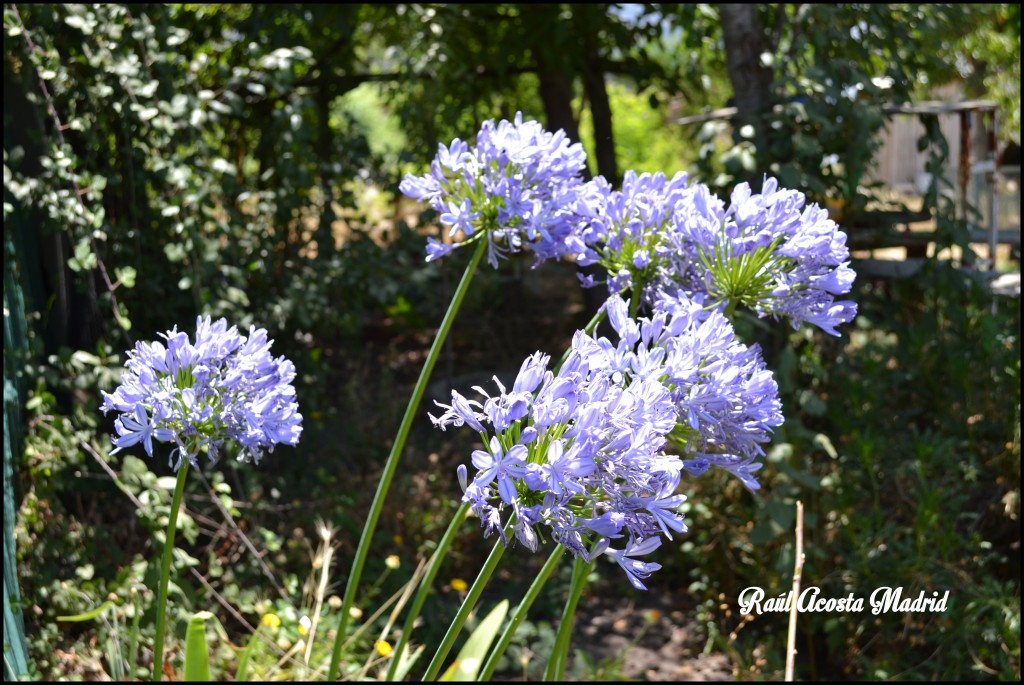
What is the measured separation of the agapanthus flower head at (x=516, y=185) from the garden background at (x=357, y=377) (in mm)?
1418

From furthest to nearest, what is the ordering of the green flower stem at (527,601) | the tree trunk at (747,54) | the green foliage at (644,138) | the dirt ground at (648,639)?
1. the green foliage at (644,138)
2. the tree trunk at (747,54)
3. the dirt ground at (648,639)
4. the green flower stem at (527,601)

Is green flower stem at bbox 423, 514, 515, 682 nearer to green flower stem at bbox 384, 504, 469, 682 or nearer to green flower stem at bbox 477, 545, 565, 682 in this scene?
green flower stem at bbox 477, 545, 565, 682

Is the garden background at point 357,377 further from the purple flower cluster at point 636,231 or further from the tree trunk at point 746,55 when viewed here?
the purple flower cluster at point 636,231

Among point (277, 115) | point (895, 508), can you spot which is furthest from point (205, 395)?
point (895, 508)

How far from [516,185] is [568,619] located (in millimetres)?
558

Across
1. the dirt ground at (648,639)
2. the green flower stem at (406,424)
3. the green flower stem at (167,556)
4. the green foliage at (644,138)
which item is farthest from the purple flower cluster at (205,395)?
the green foliage at (644,138)

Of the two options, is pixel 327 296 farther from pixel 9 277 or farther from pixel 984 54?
pixel 984 54

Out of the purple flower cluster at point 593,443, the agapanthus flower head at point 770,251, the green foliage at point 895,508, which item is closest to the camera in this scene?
the purple flower cluster at point 593,443

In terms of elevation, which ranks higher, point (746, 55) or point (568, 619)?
point (746, 55)

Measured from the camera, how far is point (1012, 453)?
312 centimetres

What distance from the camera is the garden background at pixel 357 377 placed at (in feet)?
8.70

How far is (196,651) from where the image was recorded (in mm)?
1309

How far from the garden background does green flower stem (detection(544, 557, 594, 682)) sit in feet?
4.07

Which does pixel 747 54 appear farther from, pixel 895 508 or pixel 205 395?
pixel 205 395
